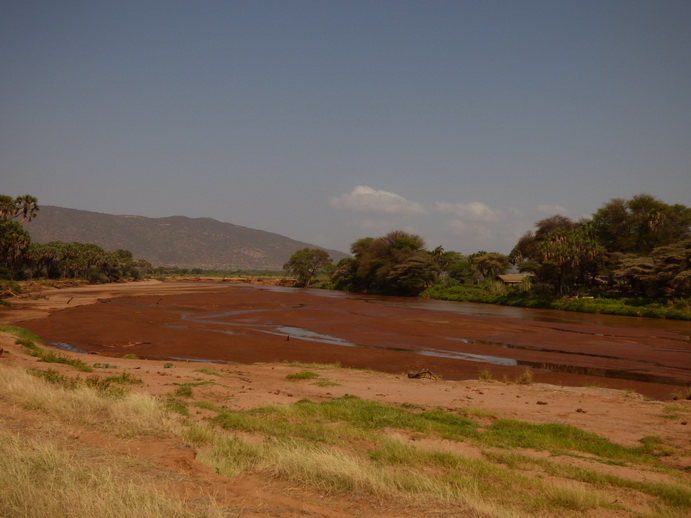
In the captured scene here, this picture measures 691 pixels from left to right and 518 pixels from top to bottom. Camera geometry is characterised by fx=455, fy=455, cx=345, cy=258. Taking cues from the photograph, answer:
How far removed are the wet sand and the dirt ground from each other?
0.15 meters

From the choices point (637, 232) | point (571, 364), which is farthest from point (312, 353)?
point (637, 232)

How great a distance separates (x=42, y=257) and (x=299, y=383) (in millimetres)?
85845

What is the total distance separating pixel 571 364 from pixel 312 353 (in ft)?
44.4

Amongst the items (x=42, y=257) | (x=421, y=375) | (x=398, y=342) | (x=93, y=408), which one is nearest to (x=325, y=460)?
(x=93, y=408)

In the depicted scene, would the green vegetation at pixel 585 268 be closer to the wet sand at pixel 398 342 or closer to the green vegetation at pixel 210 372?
the wet sand at pixel 398 342

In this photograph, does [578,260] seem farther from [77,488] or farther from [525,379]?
[77,488]

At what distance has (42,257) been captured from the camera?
8325 cm

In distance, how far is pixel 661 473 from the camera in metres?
8.26

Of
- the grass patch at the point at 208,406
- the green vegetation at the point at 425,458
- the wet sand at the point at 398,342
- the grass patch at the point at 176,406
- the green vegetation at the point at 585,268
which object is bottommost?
the wet sand at the point at 398,342

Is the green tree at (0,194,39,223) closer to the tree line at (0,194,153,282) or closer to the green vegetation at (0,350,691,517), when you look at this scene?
the tree line at (0,194,153,282)

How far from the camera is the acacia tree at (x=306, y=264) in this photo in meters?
117

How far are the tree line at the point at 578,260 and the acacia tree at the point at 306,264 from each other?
1734 cm

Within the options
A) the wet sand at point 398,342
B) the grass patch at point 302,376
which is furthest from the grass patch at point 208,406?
the wet sand at point 398,342

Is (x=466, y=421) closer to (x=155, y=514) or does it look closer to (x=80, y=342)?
(x=155, y=514)
